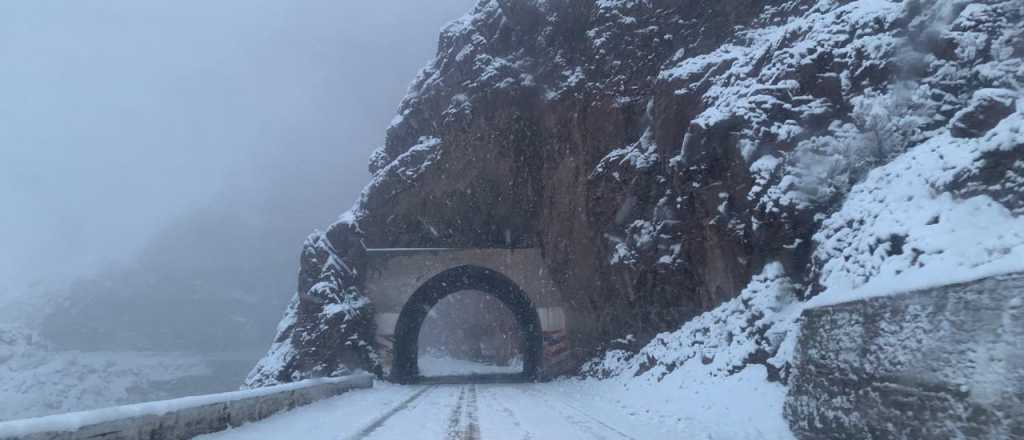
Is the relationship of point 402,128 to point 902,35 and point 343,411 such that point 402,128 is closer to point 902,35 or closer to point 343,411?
point 343,411

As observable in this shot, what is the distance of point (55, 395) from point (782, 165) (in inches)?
900

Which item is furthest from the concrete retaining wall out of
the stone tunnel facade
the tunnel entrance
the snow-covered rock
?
the tunnel entrance

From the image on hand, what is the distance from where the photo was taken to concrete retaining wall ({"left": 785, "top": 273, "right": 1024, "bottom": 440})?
6.34 m

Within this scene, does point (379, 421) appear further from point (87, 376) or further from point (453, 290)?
point (453, 290)

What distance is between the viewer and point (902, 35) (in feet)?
50.2

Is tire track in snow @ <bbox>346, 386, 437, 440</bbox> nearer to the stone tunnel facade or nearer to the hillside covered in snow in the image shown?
the hillside covered in snow

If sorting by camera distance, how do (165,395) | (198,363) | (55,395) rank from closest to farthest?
(55,395) → (165,395) → (198,363)

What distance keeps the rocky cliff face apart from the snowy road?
169 inches

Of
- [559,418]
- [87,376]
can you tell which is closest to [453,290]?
[87,376]

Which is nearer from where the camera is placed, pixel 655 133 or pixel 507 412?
pixel 507 412

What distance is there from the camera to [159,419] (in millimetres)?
9234

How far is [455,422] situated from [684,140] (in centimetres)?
1161

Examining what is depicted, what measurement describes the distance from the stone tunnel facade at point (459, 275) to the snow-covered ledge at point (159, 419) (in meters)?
19.1

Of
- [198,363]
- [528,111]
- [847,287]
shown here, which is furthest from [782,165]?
[198,363]
